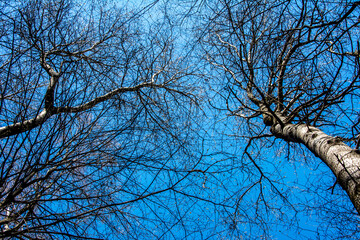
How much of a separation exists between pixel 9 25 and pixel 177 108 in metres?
2.42

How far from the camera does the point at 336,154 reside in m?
1.79

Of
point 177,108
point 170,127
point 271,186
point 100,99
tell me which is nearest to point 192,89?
point 177,108

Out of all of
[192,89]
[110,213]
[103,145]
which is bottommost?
[110,213]

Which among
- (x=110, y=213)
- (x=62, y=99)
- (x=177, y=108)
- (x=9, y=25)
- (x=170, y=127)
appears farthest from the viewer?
(x=177, y=108)

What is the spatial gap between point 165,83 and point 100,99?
1.25 m

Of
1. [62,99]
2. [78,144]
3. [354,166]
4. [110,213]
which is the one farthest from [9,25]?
[354,166]

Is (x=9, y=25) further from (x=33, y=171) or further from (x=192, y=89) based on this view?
(x=192, y=89)

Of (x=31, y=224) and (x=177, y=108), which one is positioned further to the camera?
(x=177, y=108)

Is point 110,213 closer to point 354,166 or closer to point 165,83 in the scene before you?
point 354,166

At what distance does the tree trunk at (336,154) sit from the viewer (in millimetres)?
1518

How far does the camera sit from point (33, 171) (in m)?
1.56

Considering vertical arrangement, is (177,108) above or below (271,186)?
above

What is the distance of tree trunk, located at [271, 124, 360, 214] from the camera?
1.52 metres

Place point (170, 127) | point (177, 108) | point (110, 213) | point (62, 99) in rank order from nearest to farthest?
point (62, 99), point (110, 213), point (170, 127), point (177, 108)
